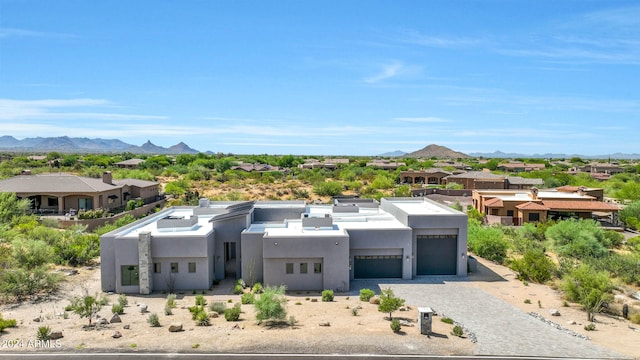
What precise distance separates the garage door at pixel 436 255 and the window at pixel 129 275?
57.6 ft

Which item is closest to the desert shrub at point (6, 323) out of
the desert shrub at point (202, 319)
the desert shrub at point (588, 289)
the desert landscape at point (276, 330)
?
the desert landscape at point (276, 330)

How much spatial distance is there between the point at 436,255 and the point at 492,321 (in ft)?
29.1

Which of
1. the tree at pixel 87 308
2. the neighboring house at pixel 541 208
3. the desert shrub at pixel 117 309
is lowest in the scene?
the desert shrub at pixel 117 309

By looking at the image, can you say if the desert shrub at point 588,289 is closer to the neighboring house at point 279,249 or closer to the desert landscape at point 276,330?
the desert landscape at point 276,330

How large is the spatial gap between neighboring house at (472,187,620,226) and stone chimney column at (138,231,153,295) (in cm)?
3587

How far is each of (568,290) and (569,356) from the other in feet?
26.8

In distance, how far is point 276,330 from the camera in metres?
20.7

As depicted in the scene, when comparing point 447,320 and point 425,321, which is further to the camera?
point 447,320

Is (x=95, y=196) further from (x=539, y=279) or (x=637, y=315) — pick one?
(x=637, y=315)

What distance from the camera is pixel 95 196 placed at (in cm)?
4969

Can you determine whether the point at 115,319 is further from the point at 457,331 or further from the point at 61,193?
the point at 61,193

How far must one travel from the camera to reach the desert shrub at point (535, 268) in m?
29.8

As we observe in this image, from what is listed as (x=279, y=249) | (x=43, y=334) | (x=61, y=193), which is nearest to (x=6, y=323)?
(x=43, y=334)

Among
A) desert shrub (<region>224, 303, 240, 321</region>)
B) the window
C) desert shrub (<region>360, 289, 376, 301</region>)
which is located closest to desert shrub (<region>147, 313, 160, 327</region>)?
desert shrub (<region>224, 303, 240, 321</region>)
